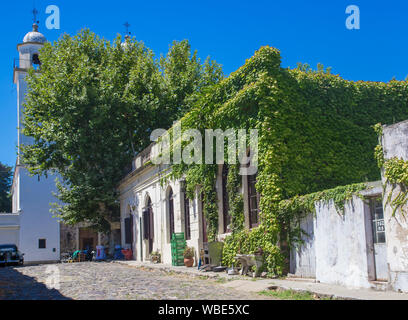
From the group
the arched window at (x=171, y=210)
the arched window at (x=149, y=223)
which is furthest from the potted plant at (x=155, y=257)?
the arched window at (x=149, y=223)

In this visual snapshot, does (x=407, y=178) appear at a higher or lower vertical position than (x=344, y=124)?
lower

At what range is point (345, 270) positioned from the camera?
10.6 meters

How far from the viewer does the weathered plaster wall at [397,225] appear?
906 cm

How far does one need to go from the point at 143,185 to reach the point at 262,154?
13411 mm

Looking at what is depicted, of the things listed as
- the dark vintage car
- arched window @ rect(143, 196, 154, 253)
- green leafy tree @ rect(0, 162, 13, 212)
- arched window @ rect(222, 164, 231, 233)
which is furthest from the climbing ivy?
green leafy tree @ rect(0, 162, 13, 212)

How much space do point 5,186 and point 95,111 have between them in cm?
3423

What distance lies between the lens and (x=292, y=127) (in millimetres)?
14016

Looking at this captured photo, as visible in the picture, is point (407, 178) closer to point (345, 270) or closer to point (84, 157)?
point (345, 270)

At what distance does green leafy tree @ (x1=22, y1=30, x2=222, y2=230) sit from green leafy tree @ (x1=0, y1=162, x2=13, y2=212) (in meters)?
25.8

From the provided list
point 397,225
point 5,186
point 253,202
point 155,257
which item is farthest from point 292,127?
point 5,186

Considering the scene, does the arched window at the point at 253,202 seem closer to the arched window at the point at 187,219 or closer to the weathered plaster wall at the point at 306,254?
the weathered plaster wall at the point at 306,254

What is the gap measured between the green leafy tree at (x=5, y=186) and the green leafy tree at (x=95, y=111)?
84.7ft
